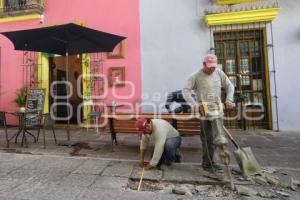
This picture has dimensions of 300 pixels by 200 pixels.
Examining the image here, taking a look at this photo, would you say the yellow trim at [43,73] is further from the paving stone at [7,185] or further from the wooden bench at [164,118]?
the paving stone at [7,185]

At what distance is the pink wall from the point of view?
822 cm

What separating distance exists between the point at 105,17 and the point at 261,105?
5.12 metres

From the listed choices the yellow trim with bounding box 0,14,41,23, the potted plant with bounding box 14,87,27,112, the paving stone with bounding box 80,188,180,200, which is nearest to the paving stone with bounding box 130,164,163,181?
the paving stone with bounding box 80,188,180,200

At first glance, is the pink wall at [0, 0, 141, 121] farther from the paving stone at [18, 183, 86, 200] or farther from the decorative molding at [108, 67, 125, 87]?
the paving stone at [18, 183, 86, 200]

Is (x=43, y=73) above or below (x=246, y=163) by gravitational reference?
above

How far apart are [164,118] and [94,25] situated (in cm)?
460

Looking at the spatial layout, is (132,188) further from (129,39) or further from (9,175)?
(129,39)

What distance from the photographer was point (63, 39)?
606 cm

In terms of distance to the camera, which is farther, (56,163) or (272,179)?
(56,163)

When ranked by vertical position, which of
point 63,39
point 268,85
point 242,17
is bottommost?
point 268,85

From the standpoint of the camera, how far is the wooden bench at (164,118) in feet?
16.5

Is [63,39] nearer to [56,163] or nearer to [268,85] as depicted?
[56,163]

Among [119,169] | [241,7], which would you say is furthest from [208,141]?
[241,7]

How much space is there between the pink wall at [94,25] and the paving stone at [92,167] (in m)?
3.60
